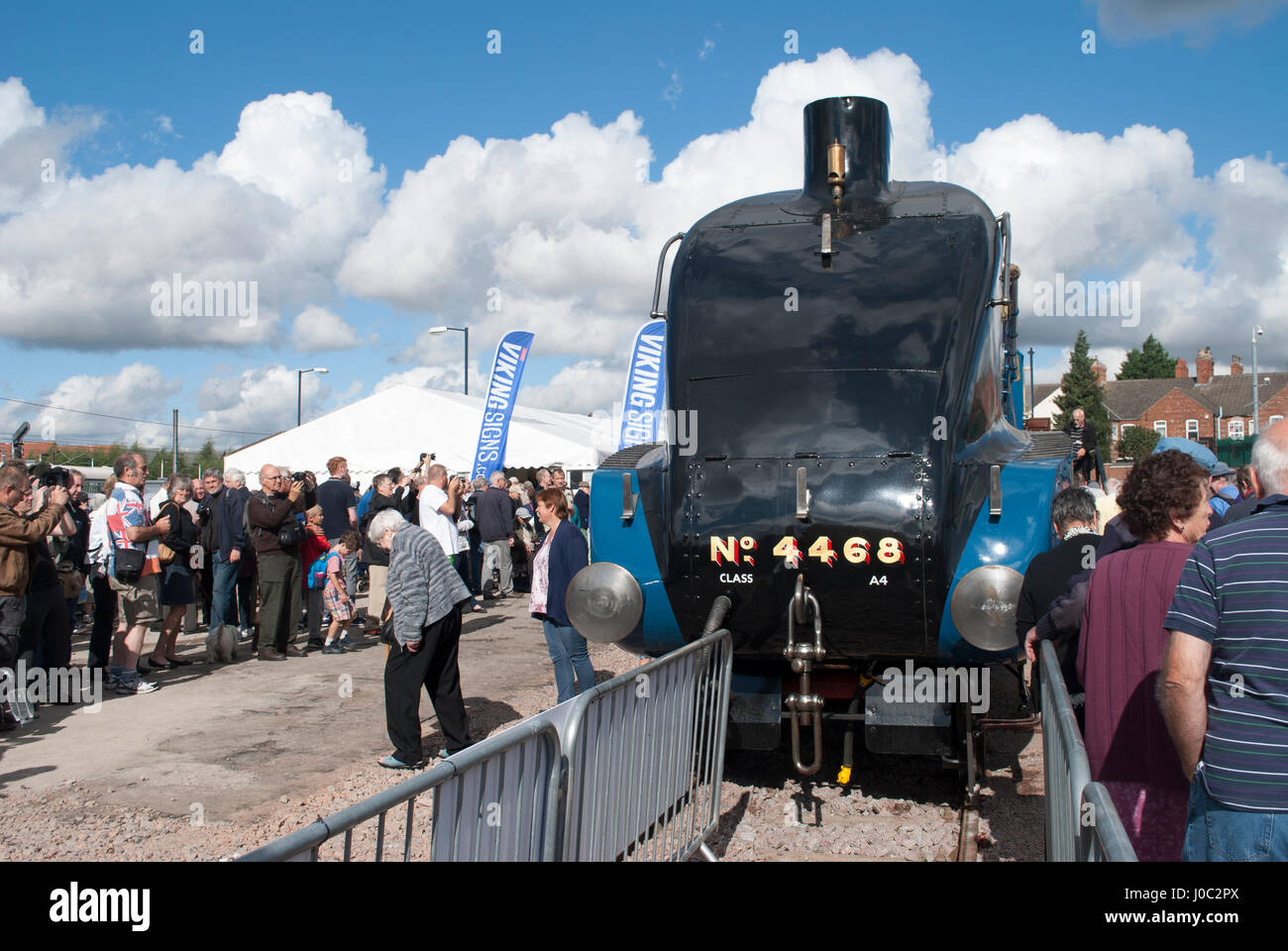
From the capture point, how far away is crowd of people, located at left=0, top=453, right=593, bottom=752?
21.5ft

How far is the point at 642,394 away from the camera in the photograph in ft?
50.3

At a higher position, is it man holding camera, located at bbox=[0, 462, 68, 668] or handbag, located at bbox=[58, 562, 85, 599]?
man holding camera, located at bbox=[0, 462, 68, 668]

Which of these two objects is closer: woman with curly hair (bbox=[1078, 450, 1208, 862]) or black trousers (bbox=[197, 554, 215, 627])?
woman with curly hair (bbox=[1078, 450, 1208, 862])

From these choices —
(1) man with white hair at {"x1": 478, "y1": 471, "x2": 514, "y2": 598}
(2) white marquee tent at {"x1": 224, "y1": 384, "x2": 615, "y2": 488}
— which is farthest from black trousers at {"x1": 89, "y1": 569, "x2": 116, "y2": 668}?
(2) white marquee tent at {"x1": 224, "y1": 384, "x2": 615, "y2": 488}

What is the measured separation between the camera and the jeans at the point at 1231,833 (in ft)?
8.07

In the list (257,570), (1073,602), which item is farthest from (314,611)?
(1073,602)

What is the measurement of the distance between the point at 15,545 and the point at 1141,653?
22.1ft

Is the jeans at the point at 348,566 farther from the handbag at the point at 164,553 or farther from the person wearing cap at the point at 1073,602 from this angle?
the person wearing cap at the point at 1073,602

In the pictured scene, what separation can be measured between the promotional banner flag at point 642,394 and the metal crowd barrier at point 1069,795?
37.1ft

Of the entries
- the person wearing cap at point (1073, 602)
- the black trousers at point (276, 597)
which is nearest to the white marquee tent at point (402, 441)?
the black trousers at point (276, 597)

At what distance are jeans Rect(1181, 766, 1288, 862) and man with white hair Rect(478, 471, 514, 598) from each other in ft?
43.2

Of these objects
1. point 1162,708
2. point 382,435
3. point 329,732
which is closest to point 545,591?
point 329,732

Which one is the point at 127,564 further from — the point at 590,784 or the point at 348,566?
the point at 590,784

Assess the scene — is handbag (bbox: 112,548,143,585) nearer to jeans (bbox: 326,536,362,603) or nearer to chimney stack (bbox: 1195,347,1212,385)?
jeans (bbox: 326,536,362,603)
